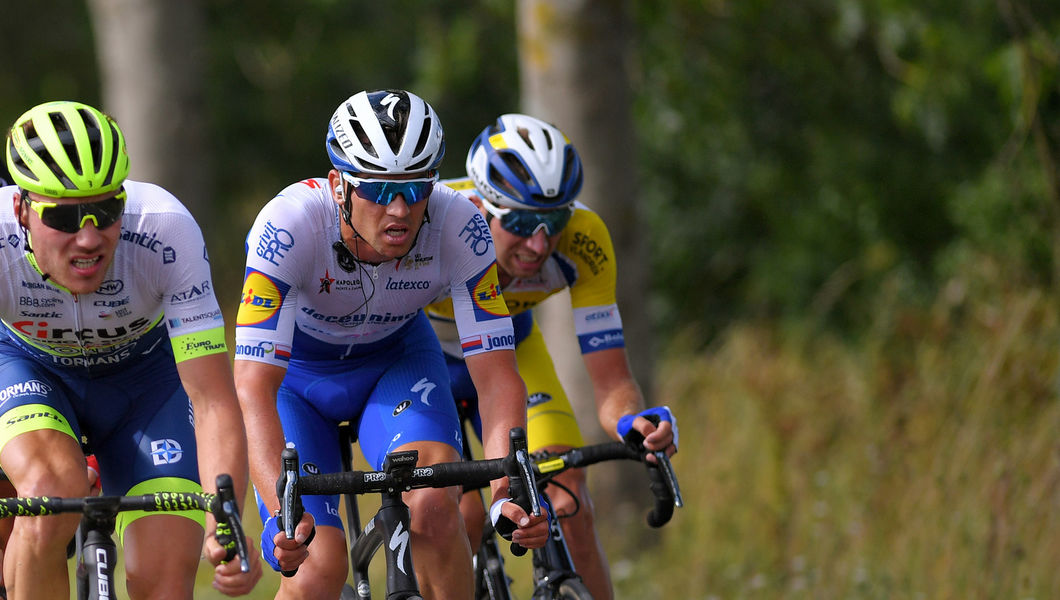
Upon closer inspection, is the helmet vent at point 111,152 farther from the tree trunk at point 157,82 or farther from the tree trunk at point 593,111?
the tree trunk at point 157,82

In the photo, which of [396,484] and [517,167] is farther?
[517,167]

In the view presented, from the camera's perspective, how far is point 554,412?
5.47 m

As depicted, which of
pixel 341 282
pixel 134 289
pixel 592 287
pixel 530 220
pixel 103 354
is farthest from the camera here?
pixel 592 287

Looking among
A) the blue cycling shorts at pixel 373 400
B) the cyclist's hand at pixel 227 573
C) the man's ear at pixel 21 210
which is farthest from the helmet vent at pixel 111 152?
the blue cycling shorts at pixel 373 400

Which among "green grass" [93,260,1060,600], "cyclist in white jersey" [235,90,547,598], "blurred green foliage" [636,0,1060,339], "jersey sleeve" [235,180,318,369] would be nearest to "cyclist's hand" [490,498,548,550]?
"cyclist in white jersey" [235,90,547,598]

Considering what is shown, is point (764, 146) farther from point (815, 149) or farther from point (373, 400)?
point (373, 400)

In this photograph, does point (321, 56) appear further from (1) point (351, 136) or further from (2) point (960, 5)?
(1) point (351, 136)

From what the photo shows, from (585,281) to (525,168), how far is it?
0.65m

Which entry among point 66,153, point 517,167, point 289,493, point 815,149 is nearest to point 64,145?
point 66,153

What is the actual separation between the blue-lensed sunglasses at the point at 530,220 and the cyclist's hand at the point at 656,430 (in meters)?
0.87

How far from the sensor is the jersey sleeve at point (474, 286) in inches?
175

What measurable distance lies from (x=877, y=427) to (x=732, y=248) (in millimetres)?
6388

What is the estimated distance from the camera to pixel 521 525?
3932mm

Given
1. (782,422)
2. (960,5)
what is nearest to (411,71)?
(960,5)
